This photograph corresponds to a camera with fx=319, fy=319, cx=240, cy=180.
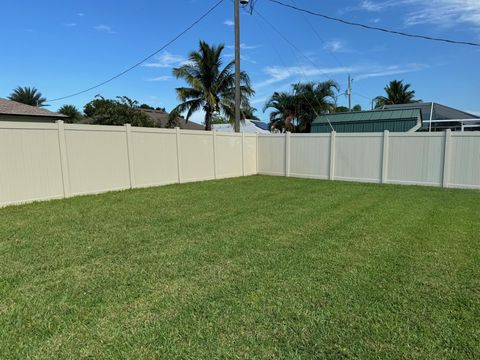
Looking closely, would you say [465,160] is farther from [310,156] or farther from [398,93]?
[398,93]

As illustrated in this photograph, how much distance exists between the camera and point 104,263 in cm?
383

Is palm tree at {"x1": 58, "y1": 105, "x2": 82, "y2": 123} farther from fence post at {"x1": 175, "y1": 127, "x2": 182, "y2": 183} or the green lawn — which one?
the green lawn

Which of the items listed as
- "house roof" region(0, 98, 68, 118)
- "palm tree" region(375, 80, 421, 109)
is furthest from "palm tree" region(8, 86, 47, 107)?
"palm tree" region(375, 80, 421, 109)

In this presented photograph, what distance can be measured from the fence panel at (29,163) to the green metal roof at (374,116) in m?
14.2

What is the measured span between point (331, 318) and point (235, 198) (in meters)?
5.66

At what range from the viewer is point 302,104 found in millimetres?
21469

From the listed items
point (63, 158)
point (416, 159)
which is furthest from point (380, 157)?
point (63, 158)

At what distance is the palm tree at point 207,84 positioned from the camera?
17.3 metres

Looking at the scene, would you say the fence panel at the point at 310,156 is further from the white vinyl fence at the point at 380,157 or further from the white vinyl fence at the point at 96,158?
the white vinyl fence at the point at 96,158

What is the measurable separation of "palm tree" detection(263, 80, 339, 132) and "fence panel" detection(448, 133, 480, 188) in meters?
11.8

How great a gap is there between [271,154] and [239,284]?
10955mm

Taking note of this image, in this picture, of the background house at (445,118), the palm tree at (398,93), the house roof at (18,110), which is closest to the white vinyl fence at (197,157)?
the background house at (445,118)

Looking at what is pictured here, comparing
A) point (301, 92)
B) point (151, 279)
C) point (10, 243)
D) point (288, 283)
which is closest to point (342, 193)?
point (288, 283)

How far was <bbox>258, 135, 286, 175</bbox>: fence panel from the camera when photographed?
13.6m
